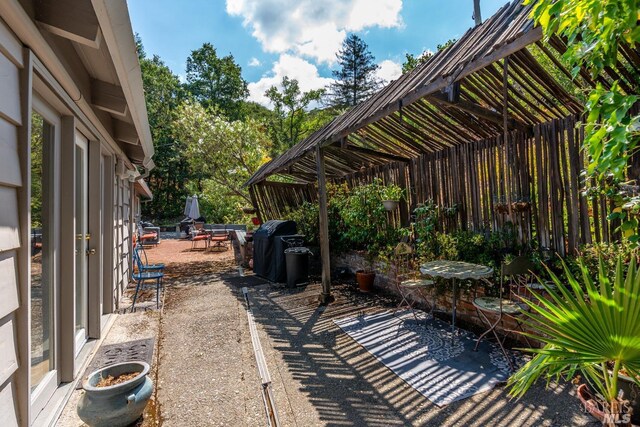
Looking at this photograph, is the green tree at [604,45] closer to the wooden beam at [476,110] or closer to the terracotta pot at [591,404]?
the terracotta pot at [591,404]

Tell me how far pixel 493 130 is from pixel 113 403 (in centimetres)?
471

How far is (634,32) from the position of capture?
158 centimetres

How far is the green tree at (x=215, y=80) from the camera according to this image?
2992 centimetres

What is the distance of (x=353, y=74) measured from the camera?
26688 mm

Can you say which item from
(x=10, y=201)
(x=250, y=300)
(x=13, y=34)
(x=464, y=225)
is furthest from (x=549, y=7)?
(x=250, y=300)

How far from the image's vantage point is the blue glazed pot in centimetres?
203

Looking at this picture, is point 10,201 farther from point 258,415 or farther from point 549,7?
point 549,7

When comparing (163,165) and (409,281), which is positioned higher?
(163,165)

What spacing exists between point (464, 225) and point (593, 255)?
6.25 ft

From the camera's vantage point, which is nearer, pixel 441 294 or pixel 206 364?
pixel 206 364

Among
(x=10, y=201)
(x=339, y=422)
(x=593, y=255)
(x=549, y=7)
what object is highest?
(x=549, y=7)

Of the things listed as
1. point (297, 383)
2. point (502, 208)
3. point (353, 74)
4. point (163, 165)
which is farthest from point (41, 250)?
point (353, 74)

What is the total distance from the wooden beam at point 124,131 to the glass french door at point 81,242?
3.48ft

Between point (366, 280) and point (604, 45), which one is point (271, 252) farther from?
point (604, 45)
